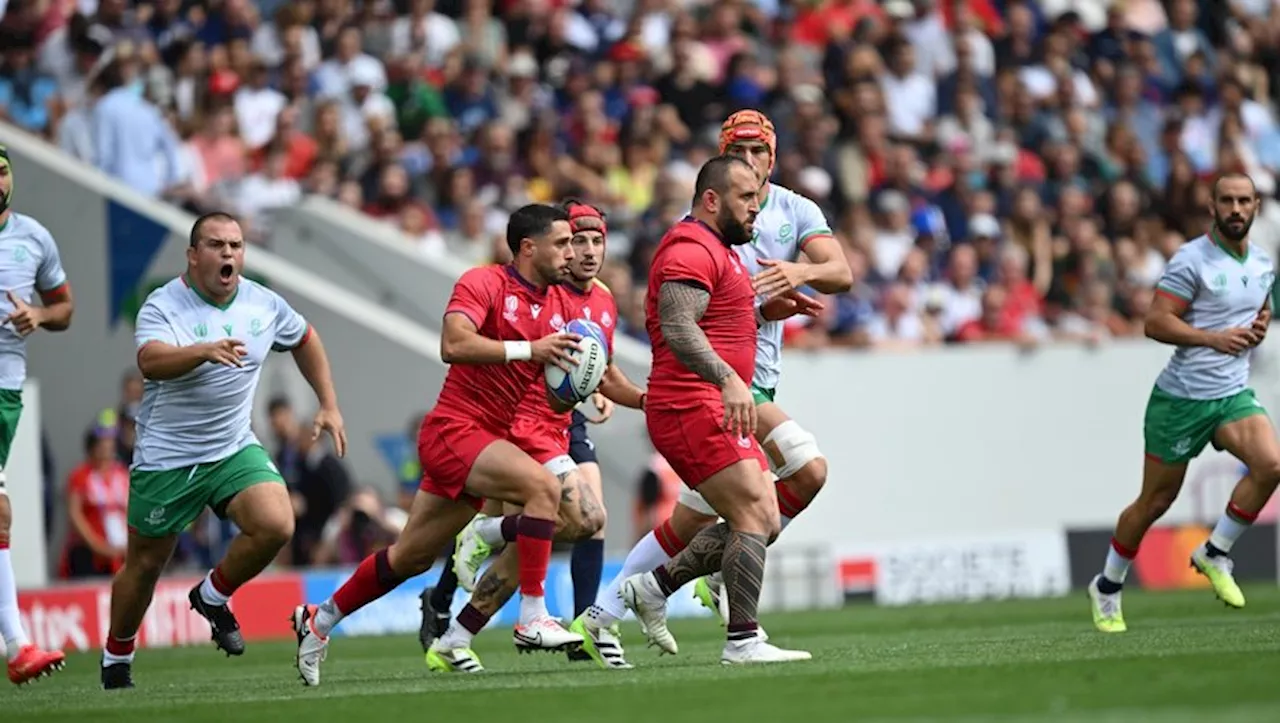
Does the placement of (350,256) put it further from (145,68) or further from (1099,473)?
(1099,473)

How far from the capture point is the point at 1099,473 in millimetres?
23797

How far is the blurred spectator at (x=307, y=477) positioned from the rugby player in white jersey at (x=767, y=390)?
23.0 feet

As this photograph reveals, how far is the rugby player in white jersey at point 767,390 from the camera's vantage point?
12.6m

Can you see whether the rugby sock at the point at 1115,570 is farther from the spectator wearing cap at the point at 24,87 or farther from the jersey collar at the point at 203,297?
the spectator wearing cap at the point at 24,87

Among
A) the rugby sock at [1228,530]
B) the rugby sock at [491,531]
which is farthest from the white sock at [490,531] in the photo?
the rugby sock at [1228,530]

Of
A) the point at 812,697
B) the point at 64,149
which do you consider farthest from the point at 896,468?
the point at 812,697

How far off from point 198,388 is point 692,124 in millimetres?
13482

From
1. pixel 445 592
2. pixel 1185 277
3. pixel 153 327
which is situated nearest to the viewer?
pixel 153 327

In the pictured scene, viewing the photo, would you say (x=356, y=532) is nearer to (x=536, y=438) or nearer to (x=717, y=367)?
(x=536, y=438)

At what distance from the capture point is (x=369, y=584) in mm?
11977

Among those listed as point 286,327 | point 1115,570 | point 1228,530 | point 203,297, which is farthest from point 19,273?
point 1228,530

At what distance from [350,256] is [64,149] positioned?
9.57 feet

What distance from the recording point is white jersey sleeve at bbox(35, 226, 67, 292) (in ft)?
43.4

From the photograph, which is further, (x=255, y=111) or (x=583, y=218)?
(x=255, y=111)
